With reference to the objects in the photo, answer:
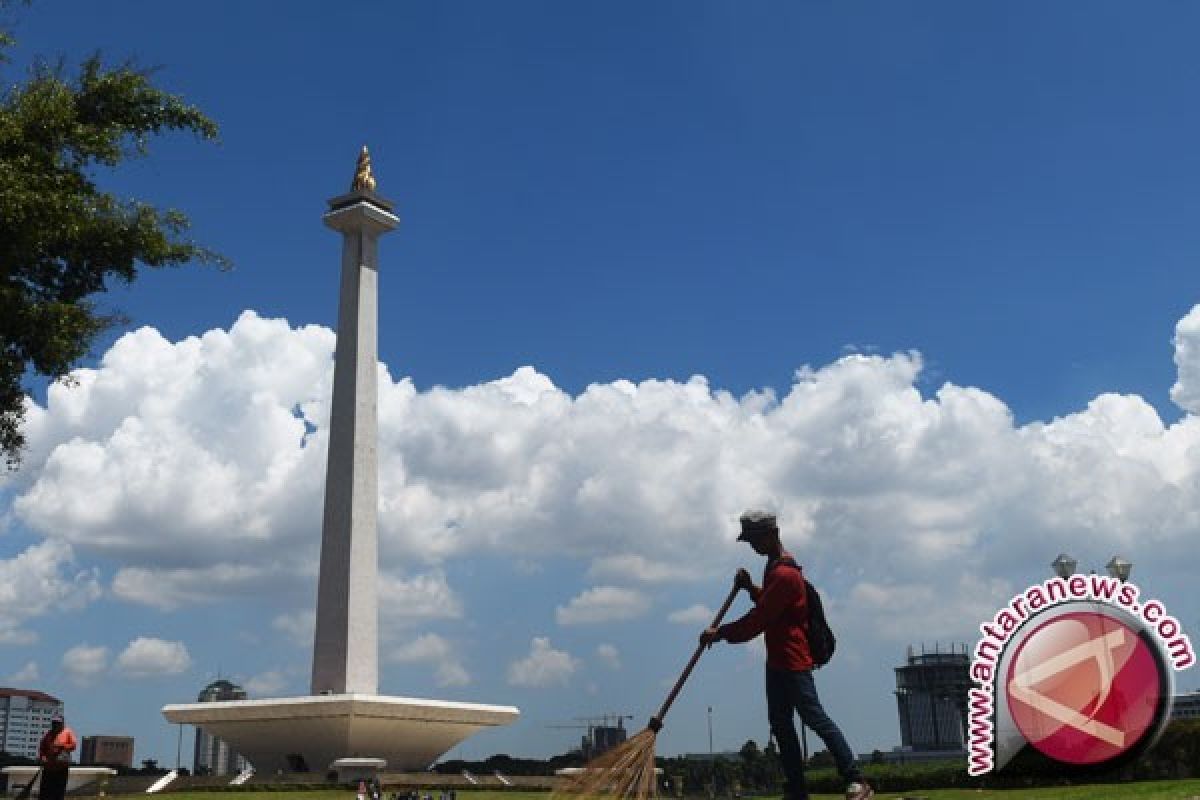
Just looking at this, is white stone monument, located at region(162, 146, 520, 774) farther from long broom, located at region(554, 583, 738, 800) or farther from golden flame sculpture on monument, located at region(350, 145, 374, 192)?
long broom, located at region(554, 583, 738, 800)

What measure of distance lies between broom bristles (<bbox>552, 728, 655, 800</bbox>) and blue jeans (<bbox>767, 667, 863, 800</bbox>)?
856mm

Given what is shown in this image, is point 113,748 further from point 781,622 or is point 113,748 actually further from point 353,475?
point 781,622

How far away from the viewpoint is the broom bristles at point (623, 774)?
7762mm

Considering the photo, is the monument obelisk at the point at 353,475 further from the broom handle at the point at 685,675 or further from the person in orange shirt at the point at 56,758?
the broom handle at the point at 685,675

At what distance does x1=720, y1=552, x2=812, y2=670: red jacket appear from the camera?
7777 mm

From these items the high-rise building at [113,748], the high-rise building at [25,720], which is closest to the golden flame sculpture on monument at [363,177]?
the high-rise building at [113,748]

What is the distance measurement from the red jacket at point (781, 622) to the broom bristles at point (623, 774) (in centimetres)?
92

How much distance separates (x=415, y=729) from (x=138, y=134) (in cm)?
2726

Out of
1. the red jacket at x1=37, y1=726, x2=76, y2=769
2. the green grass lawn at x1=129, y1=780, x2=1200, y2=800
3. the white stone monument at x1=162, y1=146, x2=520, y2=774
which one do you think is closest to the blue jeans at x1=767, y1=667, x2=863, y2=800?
the green grass lawn at x1=129, y1=780, x2=1200, y2=800

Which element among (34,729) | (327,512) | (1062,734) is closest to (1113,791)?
(1062,734)

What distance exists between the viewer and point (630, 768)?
7766 mm

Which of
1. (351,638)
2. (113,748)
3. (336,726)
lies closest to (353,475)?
(351,638)

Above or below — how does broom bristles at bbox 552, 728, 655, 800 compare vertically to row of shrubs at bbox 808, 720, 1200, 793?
above

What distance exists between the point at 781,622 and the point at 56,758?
8.97m
